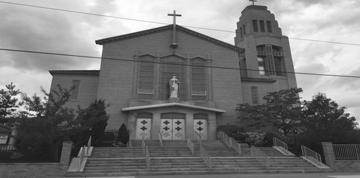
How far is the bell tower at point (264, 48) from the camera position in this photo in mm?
32394

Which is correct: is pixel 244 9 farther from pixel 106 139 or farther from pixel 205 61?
pixel 106 139

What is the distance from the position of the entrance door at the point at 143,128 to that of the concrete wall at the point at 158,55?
4.93 ft

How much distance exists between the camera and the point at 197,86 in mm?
24344

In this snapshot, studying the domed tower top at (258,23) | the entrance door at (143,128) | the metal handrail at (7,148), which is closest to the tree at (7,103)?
the metal handrail at (7,148)

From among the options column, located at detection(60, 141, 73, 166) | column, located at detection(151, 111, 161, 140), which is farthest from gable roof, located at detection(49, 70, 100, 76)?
column, located at detection(60, 141, 73, 166)

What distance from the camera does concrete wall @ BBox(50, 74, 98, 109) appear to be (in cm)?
2298

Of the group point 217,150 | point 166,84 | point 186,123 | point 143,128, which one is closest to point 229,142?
point 217,150

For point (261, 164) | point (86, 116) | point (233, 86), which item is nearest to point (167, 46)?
point (233, 86)

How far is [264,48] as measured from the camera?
34.4 m

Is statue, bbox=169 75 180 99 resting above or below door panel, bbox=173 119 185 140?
above

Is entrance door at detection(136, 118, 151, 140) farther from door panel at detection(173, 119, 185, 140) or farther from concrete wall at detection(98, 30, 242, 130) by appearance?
door panel at detection(173, 119, 185, 140)

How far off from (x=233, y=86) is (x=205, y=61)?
390 centimetres

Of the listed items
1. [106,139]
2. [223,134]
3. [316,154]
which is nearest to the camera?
[316,154]

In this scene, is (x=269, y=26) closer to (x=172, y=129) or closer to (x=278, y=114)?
(x=278, y=114)
